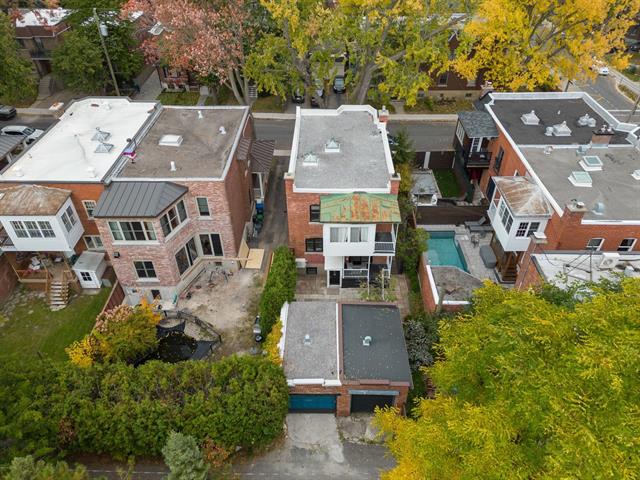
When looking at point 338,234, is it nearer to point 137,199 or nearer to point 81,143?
point 137,199

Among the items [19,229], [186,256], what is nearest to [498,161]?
[186,256]

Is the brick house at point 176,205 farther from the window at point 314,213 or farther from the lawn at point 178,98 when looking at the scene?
the lawn at point 178,98

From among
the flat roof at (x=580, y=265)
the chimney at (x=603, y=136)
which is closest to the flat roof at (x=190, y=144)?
the flat roof at (x=580, y=265)

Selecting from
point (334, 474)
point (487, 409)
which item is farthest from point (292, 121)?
point (487, 409)

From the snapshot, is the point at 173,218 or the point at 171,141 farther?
the point at 171,141

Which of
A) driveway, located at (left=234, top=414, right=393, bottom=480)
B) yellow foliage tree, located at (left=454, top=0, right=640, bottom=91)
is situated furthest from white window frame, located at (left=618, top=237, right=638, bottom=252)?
yellow foliage tree, located at (left=454, top=0, right=640, bottom=91)

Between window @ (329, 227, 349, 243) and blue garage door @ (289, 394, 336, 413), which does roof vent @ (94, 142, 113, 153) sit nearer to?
window @ (329, 227, 349, 243)
